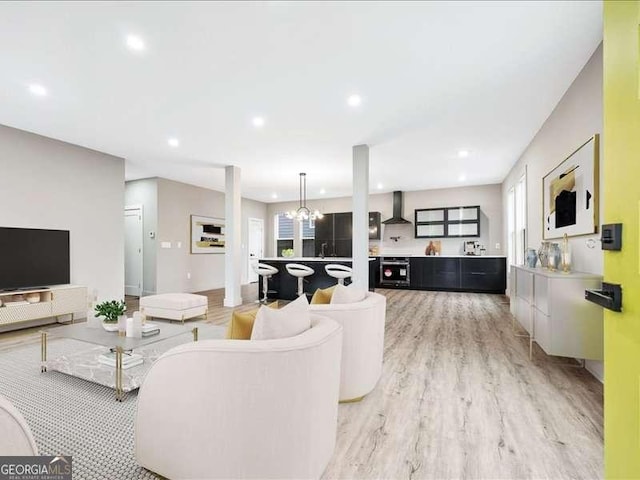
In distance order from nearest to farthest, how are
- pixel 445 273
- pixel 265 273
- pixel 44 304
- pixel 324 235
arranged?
pixel 44 304, pixel 265 273, pixel 445 273, pixel 324 235

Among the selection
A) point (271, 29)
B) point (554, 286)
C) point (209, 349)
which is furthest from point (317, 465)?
point (271, 29)

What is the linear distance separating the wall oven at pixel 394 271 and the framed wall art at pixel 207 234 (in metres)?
4.43

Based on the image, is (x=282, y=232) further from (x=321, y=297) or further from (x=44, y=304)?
(x=321, y=297)

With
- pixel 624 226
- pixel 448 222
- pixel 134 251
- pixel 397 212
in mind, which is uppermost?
pixel 397 212

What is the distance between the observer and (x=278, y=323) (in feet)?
4.81

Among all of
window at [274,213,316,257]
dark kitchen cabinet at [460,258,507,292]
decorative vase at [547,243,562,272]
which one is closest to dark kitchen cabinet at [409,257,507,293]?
dark kitchen cabinet at [460,258,507,292]

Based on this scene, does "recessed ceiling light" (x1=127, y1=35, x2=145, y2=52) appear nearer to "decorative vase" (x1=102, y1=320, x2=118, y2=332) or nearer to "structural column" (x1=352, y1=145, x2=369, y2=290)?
"decorative vase" (x1=102, y1=320, x2=118, y2=332)

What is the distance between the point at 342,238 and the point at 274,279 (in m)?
3.16

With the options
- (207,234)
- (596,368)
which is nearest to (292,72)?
(596,368)

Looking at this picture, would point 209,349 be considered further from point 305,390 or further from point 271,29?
point 271,29

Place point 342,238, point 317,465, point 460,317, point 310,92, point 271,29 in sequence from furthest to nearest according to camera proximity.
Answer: point 342,238, point 460,317, point 310,92, point 271,29, point 317,465

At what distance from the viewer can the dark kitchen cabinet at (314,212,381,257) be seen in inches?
352

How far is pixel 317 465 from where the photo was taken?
141 centimetres

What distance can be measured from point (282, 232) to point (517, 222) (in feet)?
22.4
